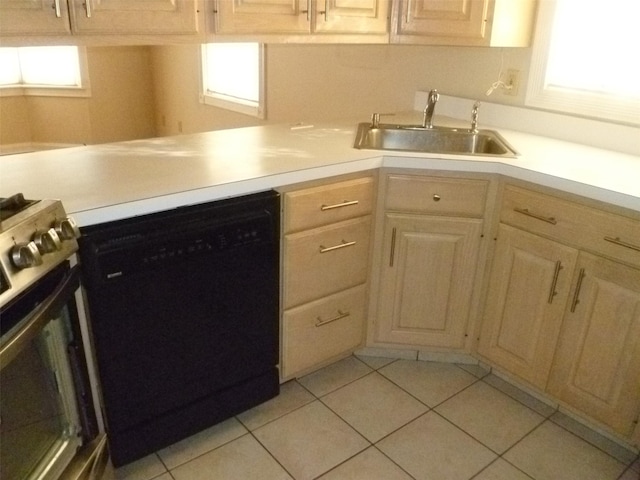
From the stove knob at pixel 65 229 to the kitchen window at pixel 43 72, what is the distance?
196 inches

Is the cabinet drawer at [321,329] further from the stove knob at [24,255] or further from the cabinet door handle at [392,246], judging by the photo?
the stove knob at [24,255]

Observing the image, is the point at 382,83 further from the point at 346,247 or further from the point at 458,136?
the point at 346,247

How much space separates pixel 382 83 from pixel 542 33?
0.93m

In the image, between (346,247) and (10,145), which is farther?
(10,145)

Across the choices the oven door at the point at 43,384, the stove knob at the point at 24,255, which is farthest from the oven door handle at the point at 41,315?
the stove knob at the point at 24,255

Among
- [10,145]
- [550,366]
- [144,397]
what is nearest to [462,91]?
[550,366]

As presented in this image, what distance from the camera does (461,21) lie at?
2215 millimetres

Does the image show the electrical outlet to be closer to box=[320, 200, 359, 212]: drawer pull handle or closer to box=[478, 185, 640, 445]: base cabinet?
box=[478, 185, 640, 445]: base cabinet

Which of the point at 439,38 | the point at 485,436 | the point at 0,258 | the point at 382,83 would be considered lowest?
the point at 485,436

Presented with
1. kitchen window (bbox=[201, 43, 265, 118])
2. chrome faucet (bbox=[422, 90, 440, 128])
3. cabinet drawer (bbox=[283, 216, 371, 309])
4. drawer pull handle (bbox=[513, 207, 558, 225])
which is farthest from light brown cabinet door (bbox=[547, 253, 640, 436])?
kitchen window (bbox=[201, 43, 265, 118])

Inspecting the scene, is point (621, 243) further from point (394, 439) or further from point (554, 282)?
point (394, 439)

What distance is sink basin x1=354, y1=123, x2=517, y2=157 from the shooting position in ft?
7.81

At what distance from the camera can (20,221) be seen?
44.4 inches

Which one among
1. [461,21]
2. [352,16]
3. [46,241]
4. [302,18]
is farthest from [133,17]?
[461,21]
